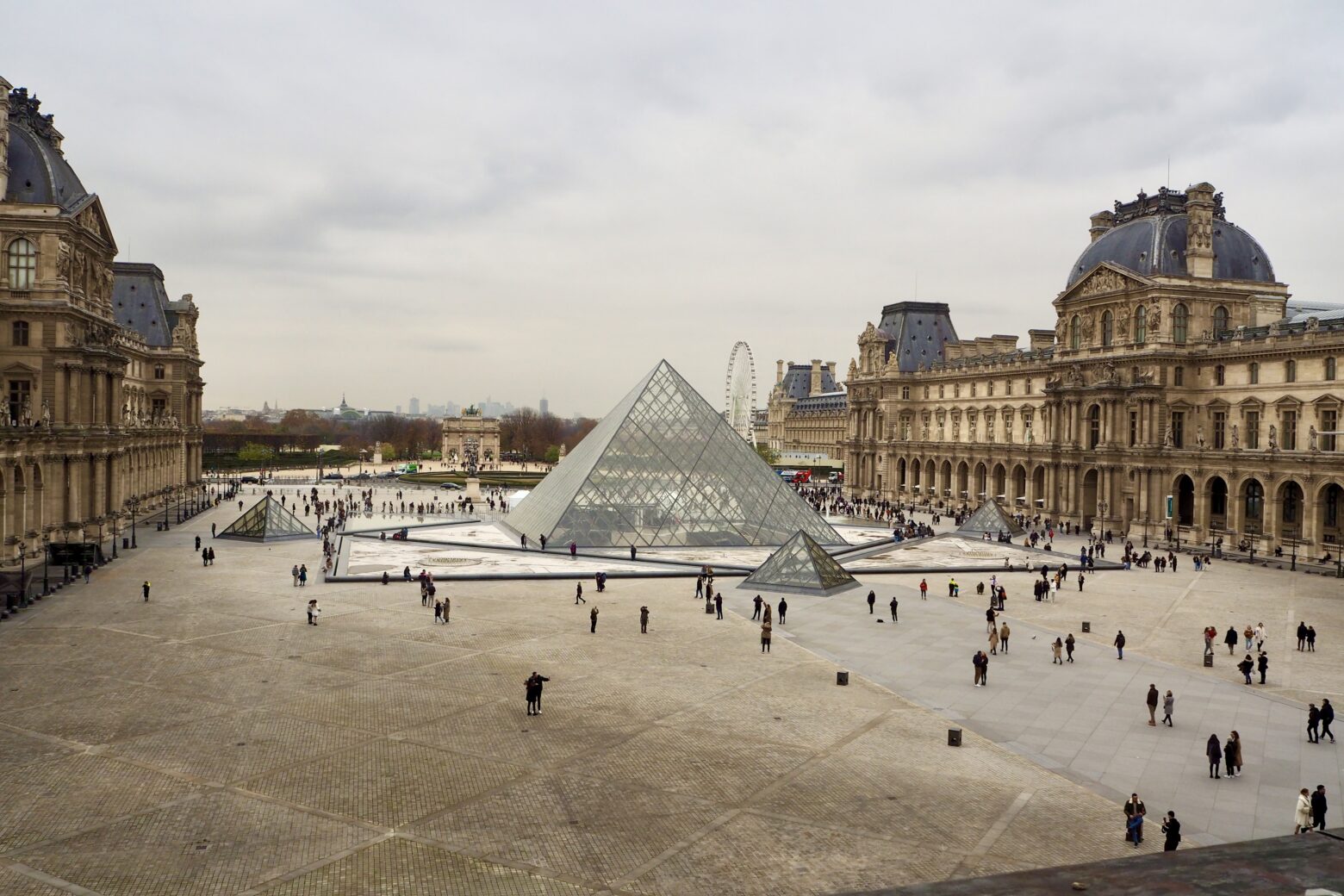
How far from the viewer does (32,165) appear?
43.3 metres

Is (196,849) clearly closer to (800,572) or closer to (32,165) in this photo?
(800,572)

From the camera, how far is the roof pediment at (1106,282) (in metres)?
56.6

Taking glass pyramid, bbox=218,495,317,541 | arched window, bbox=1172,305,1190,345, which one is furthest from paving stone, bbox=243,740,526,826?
arched window, bbox=1172,305,1190,345

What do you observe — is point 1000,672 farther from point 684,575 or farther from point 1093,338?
point 1093,338

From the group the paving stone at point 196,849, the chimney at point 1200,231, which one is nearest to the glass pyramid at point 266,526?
the paving stone at point 196,849

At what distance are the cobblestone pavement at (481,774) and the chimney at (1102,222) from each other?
53170mm

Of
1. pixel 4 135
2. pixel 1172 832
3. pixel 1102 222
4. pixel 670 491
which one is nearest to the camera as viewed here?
pixel 1172 832

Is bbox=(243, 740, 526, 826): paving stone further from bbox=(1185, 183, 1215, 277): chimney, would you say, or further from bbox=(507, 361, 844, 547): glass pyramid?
bbox=(1185, 183, 1215, 277): chimney

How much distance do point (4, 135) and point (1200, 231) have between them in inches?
2337

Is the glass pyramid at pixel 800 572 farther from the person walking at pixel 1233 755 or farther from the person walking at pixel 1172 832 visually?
the person walking at pixel 1172 832

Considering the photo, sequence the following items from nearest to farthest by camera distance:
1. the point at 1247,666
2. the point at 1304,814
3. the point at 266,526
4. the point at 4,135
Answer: the point at 1304,814 < the point at 1247,666 < the point at 4,135 < the point at 266,526

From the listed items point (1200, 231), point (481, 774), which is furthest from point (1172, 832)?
point (1200, 231)

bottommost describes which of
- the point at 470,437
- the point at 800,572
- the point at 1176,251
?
the point at 800,572

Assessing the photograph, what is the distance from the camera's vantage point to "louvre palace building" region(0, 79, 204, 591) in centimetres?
3972
